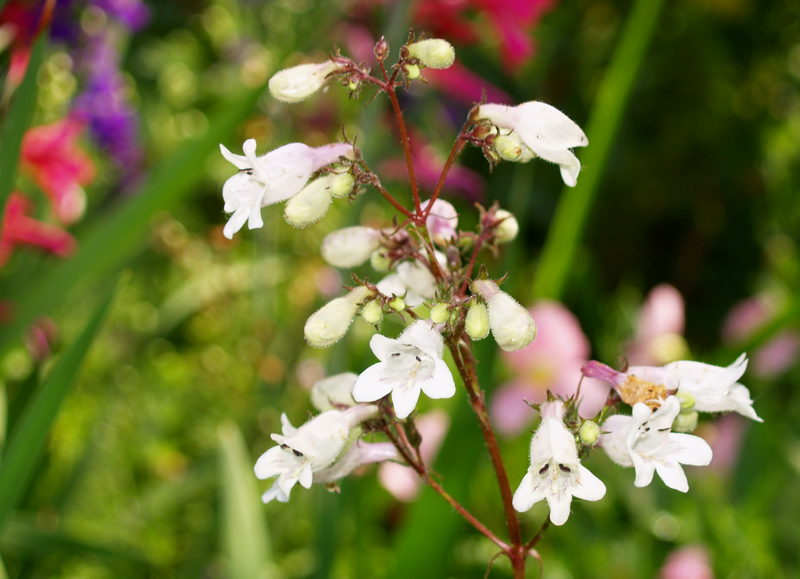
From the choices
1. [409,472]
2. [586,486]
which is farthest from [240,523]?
[586,486]

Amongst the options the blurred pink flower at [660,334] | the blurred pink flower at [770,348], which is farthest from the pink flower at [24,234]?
the blurred pink flower at [770,348]

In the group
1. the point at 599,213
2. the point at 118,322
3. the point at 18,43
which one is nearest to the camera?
the point at 18,43

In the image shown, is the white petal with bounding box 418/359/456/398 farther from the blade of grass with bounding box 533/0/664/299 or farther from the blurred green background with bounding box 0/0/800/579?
the blade of grass with bounding box 533/0/664/299

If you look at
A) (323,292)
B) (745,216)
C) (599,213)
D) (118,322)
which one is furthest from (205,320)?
(745,216)

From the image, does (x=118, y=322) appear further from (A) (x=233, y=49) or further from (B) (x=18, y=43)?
(B) (x=18, y=43)

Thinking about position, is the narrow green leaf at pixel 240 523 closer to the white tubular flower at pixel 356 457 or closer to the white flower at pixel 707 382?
the white tubular flower at pixel 356 457

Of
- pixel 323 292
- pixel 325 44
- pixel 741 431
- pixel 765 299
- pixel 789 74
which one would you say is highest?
pixel 789 74

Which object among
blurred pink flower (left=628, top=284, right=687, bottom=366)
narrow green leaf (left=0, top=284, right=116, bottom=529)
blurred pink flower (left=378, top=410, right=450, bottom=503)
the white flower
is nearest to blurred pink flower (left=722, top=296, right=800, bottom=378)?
blurred pink flower (left=628, top=284, right=687, bottom=366)
